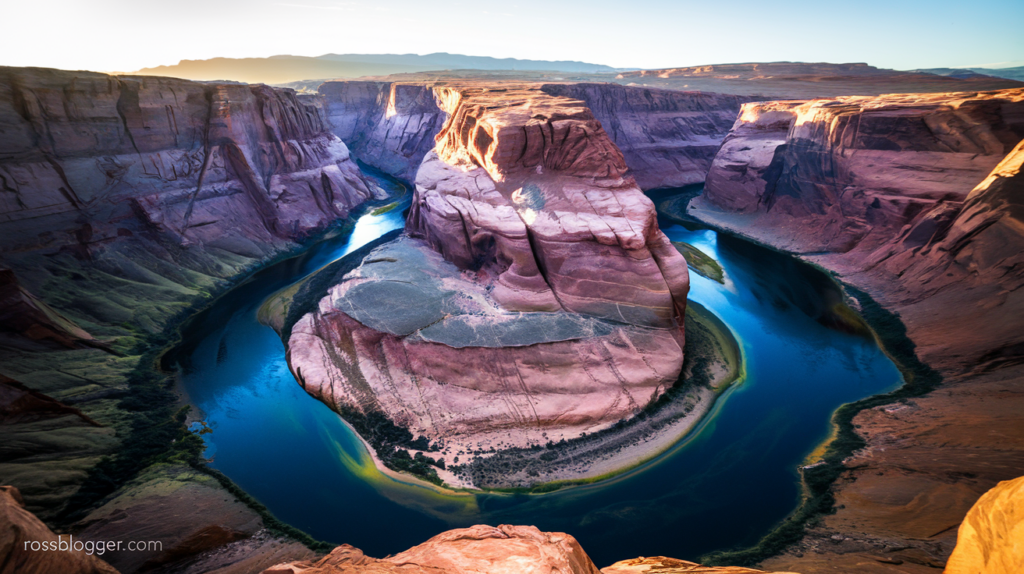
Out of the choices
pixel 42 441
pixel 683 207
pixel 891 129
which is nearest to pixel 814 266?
pixel 891 129

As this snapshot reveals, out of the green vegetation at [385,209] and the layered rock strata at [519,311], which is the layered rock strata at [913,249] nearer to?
the layered rock strata at [519,311]

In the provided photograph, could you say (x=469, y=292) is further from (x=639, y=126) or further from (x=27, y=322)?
(x=639, y=126)

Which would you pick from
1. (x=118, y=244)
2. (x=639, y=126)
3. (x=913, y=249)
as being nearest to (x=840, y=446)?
(x=913, y=249)

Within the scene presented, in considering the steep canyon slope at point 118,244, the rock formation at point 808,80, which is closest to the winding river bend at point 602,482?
the steep canyon slope at point 118,244

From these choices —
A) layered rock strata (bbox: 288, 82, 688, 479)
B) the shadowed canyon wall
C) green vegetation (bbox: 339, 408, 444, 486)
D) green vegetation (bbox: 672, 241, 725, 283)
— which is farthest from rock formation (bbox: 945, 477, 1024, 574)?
the shadowed canyon wall

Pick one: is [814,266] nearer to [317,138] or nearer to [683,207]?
[683,207]

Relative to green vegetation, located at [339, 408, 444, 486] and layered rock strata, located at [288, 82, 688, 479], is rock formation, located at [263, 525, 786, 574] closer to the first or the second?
green vegetation, located at [339, 408, 444, 486]
